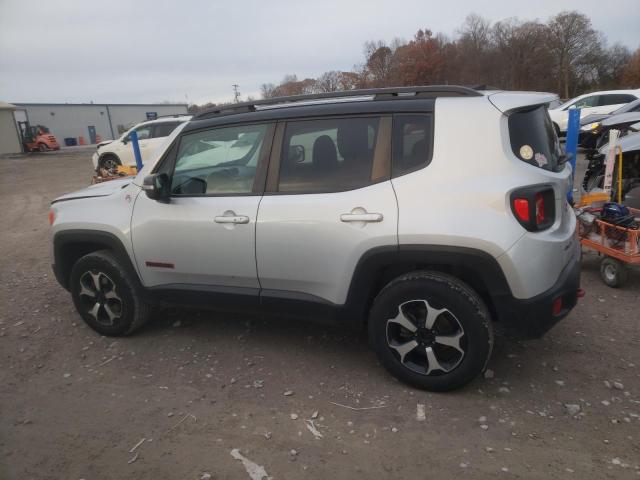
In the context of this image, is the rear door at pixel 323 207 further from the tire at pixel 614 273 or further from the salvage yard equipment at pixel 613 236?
the tire at pixel 614 273

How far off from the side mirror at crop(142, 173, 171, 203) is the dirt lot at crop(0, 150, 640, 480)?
1.22 m

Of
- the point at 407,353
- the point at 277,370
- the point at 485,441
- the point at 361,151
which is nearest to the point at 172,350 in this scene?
the point at 277,370

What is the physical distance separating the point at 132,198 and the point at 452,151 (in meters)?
2.40

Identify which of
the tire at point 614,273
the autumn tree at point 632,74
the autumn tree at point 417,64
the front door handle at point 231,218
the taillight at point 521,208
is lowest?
the tire at point 614,273

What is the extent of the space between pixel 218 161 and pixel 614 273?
3.72m

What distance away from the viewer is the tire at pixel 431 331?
2762 mm

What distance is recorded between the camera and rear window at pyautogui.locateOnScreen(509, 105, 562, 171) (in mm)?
2760

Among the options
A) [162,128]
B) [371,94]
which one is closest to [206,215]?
[371,94]

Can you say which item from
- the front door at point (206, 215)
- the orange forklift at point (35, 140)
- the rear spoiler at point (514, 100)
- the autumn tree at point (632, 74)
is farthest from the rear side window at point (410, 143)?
the autumn tree at point (632, 74)

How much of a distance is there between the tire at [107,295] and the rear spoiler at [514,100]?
9.50 ft

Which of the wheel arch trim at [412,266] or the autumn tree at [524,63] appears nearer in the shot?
the wheel arch trim at [412,266]

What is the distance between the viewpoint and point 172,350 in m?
3.80

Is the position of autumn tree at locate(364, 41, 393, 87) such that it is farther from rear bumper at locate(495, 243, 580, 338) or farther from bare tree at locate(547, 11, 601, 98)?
rear bumper at locate(495, 243, 580, 338)

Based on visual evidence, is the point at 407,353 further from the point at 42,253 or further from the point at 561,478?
the point at 42,253
